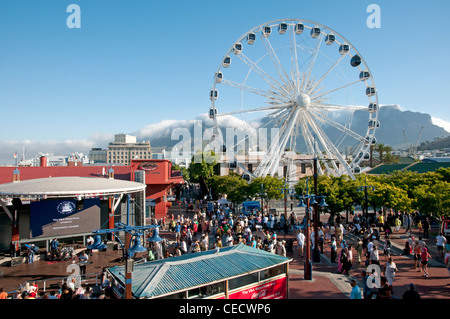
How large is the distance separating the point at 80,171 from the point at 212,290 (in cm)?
2632

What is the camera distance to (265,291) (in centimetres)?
898

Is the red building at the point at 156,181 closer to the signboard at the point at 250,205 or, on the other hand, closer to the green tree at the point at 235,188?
the green tree at the point at 235,188

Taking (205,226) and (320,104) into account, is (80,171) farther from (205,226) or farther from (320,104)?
(320,104)

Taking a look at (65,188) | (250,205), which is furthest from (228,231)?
(65,188)

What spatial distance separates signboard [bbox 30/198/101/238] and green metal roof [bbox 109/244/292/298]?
39.7ft

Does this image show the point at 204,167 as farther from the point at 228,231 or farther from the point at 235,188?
the point at 228,231

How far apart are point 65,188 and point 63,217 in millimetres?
2611

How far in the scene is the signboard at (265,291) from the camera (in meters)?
8.38

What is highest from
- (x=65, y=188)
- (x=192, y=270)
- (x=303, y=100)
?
(x=303, y=100)

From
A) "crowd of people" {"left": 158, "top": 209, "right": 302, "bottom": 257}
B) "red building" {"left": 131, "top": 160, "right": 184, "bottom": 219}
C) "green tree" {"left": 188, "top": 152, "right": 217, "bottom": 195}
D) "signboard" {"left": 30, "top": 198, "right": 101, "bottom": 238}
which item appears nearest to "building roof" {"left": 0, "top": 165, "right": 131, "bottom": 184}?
"red building" {"left": 131, "top": 160, "right": 184, "bottom": 219}

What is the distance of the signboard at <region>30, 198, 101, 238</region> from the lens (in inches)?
724

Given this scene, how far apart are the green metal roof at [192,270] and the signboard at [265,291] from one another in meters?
0.57
